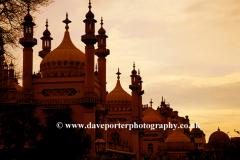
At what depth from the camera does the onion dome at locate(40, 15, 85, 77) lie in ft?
149

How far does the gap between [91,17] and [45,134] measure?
15779 millimetres

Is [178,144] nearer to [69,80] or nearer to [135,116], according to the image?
[135,116]

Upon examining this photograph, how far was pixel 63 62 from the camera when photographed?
150 feet

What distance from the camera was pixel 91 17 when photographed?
43.8 m

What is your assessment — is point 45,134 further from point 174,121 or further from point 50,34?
point 174,121

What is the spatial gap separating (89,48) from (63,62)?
4.25 m

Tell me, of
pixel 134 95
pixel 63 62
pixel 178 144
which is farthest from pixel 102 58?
pixel 178 144

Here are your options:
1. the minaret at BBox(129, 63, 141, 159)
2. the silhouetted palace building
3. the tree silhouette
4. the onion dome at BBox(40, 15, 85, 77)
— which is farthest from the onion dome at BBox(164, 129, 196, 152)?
the tree silhouette

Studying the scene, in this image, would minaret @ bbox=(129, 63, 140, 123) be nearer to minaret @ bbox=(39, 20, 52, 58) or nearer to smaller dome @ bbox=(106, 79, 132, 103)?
smaller dome @ bbox=(106, 79, 132, 103)

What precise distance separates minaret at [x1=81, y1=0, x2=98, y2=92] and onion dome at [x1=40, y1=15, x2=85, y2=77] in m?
2.35

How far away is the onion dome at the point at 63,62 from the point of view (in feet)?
149

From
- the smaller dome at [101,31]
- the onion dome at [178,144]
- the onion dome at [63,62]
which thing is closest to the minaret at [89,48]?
the onion dome at [63,62]

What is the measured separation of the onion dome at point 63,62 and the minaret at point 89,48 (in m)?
2.35

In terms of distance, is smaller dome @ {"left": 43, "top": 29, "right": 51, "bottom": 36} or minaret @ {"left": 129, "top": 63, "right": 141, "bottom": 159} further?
minaret @ {"left": 129, "top": 63, "right": 141, "bottom": 159}
